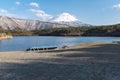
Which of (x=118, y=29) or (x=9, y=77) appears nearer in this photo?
(x=9, y=77)

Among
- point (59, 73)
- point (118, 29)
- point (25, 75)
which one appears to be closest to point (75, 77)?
point (59, 73)

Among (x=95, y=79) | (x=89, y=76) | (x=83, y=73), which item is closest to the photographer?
(x=95, y=79)

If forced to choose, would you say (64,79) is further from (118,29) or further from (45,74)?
(118,29)

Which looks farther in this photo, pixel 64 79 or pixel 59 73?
pixel 59 73

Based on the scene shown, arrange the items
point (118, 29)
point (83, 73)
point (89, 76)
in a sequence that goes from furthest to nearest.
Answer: point (118, 29), point (83, 73), point (89, 76)

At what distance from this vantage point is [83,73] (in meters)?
15.4

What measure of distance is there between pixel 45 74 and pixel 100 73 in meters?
3.43

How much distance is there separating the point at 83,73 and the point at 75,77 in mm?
1343

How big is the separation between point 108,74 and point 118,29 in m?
188

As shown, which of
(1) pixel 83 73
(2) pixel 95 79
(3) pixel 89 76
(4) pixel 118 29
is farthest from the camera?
(4) pixel 118 29

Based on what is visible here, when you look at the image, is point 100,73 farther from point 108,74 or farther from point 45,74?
point 45,74

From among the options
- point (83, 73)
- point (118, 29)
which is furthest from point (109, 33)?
point (83, 73)

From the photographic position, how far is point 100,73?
49.7 ft

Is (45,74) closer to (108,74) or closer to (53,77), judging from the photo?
(53,77)
